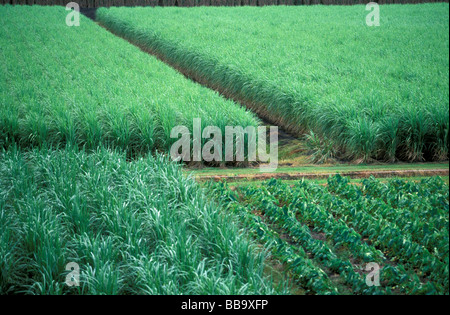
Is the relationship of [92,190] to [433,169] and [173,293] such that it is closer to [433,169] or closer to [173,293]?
[173,293]

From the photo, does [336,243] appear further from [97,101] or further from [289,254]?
[97,101]

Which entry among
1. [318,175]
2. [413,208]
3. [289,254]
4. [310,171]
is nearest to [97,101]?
[310,171]

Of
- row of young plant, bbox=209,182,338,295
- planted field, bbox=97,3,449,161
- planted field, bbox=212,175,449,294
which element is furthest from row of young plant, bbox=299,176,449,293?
planted field, bbox=97,3,449,161

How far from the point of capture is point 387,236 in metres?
2.91

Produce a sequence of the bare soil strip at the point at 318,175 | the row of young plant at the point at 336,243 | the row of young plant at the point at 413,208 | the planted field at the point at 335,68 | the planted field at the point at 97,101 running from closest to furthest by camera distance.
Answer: the row of young plant at the point at 336,243
the row of young plant at the point at 413,208
the bare soil strip at the point at 318,175
the planted field at the point at 335,68
the planted field at the point at 97,101

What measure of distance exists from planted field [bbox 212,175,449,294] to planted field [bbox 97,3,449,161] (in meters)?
0.80

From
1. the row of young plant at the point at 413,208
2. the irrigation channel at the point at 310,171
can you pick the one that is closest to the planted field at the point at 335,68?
the irrigation channel at the point at 310,171

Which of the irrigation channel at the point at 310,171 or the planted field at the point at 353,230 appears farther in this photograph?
the irrigation channel at the point at 310,171

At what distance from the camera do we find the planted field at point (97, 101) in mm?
4938

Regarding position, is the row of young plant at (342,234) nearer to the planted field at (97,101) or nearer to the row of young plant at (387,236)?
the row of young plant at (387,236)

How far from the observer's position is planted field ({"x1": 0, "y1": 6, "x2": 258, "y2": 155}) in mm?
4938

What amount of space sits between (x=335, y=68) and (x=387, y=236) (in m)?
4.76

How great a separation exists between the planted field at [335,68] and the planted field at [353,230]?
2.61ft
